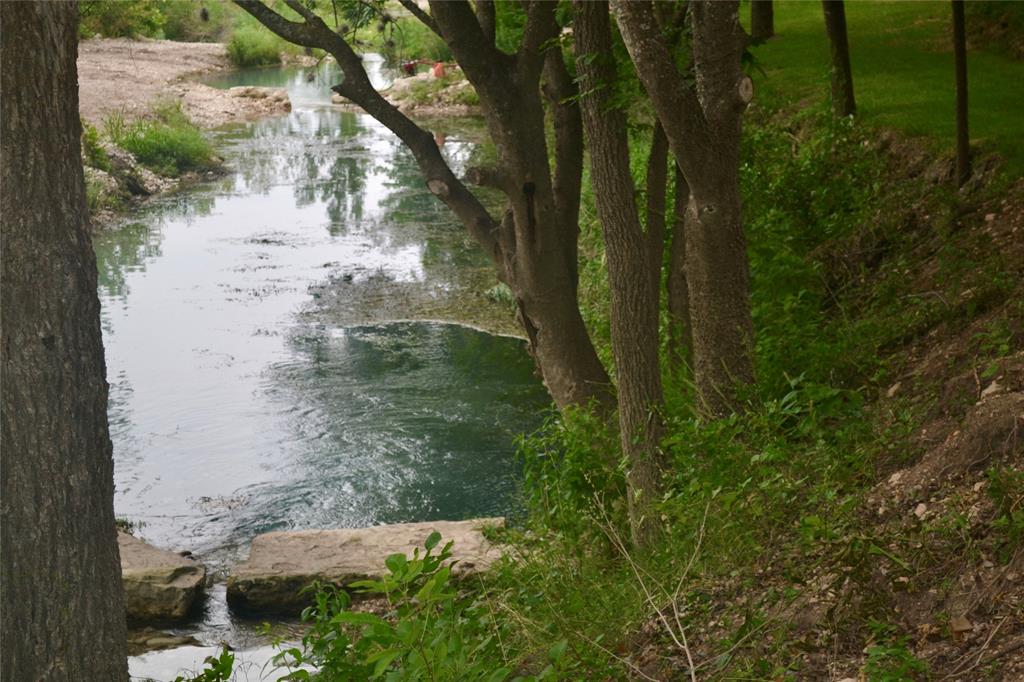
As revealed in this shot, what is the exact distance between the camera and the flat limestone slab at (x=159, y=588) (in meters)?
8.55

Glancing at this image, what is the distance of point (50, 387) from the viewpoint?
15.4 feet

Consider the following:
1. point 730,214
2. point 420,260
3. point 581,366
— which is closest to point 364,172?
point 420,260

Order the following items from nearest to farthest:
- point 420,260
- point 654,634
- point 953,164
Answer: point 654,634
point 953,164
point 420,260

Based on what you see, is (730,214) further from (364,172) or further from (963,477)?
(364,172)

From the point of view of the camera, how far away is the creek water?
1042 centimetres

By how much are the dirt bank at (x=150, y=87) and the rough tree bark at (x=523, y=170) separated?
1861 centimetres

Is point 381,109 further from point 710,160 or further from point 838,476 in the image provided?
point 838,476

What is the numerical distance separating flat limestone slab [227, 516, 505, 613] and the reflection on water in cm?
72

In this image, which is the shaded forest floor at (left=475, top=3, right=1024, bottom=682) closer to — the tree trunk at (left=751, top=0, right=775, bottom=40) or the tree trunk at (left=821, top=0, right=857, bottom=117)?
the tree trunk at (left=821, top=0, right=857, bottom=117)

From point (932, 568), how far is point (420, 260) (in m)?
13.4

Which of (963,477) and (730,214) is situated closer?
(963,477)

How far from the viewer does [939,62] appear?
572 inches

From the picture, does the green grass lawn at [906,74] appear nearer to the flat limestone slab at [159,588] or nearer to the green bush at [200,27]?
the flat limestone slab at [159,588]

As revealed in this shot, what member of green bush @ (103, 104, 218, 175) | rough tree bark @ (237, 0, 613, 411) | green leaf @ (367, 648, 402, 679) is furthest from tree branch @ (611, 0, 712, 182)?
green bush @ (103, 104, 218, 175)
